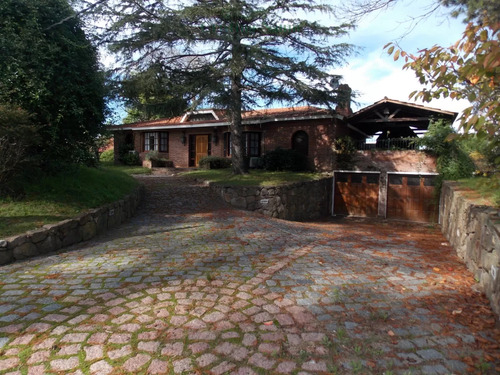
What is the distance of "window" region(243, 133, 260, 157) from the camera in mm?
18422

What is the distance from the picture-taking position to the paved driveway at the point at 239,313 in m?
2.46

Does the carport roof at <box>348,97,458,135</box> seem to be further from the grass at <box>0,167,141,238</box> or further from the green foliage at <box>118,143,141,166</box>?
the green foliage at <box>118,143,141,166</box>

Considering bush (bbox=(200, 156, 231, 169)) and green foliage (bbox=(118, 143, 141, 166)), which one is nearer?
bush (bbox=(200, 156, 231, 169))

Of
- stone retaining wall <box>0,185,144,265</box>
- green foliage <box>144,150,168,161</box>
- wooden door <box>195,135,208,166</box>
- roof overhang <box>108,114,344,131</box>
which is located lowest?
stone retaining wall <box>0,185,144,265</box>

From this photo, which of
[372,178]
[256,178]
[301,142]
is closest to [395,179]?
[372,178]

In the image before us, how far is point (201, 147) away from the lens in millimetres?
20438

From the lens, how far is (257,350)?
8.52 ft

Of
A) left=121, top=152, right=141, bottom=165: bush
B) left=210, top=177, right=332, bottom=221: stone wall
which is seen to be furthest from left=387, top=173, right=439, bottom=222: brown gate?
left=121, top=152, right=141, bottom=165: bush

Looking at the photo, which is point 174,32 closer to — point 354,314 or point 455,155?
point 354,314

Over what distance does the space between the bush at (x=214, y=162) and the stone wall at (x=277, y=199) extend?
6.08 meters

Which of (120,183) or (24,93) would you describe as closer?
(24,93)

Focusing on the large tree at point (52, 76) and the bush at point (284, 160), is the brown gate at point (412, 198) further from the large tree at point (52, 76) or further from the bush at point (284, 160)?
the large tree at point (52, 76)

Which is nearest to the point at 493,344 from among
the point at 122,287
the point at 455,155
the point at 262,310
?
the point at 262,310

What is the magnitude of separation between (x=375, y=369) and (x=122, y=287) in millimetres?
2883
